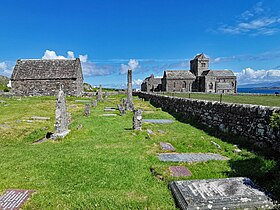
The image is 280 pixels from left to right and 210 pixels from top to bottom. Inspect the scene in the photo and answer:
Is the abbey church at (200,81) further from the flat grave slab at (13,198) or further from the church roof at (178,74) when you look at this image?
the flat grave slab at (13,198)

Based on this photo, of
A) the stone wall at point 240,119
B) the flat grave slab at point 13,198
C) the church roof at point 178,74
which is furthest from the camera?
the church roof at point 178,74

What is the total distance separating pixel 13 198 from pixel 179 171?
3.65 m

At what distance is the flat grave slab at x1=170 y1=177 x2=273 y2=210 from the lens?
12.6 feet

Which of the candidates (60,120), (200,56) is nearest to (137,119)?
(60,120)

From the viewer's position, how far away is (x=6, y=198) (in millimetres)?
4348

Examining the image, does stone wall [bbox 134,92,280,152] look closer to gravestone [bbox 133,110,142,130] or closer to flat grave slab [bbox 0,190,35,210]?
gravestone [bbox 133,110,142,130]

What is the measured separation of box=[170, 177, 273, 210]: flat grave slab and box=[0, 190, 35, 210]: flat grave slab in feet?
9.54

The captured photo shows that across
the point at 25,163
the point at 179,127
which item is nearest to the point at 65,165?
the point at 25,163

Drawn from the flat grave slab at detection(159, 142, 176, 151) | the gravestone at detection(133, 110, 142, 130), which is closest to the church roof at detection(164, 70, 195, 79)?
the gravestone at detection(133, 110, 142, 130)

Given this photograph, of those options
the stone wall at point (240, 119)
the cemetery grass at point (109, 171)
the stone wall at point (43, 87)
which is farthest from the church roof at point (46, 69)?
the cemetery grass at point (109, 171)

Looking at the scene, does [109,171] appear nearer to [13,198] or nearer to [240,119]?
[13,198]

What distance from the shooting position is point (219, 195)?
4.04 meters

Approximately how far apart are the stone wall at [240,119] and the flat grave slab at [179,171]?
3102 mm

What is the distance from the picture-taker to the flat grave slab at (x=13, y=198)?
4078mm
